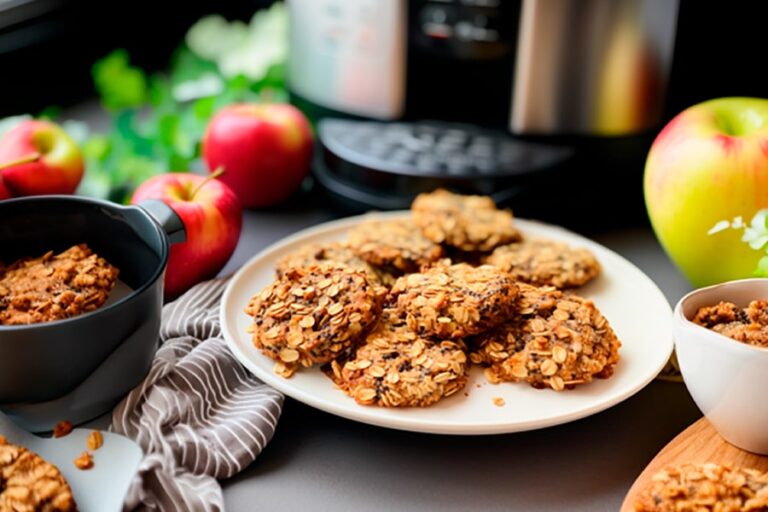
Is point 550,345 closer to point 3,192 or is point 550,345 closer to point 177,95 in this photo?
point 3,192

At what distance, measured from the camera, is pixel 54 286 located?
2.31 ft

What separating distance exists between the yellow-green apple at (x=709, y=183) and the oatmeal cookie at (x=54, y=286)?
522 millimetres

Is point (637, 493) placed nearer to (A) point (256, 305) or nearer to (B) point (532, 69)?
(A) point (256, 305)

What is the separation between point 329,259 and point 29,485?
347mm

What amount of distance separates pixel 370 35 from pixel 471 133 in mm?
159

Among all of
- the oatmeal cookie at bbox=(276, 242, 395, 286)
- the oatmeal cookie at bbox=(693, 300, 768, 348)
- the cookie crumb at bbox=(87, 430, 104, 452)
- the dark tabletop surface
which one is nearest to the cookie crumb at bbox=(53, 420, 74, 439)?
the cookie crumb at bbox=(87, 430, 104, 452)

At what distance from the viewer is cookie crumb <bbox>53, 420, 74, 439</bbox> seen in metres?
0.68

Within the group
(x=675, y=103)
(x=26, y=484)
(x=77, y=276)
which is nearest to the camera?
(x=26, y=484)

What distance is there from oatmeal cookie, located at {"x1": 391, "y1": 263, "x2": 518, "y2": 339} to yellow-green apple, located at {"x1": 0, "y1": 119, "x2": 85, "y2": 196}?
1.47 ft

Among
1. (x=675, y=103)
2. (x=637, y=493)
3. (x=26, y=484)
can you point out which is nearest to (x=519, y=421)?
(x=637, y=493)

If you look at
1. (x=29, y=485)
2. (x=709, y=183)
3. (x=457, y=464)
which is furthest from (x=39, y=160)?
(x=709, y=183)

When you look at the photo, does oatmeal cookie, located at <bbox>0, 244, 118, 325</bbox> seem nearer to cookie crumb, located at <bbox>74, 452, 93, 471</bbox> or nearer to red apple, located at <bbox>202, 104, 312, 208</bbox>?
cookie crumb, located at <bbox>74, 452, 93, 471</bbox>

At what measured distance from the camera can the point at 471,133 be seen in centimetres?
102

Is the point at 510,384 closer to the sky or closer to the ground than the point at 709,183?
closer to the ground
